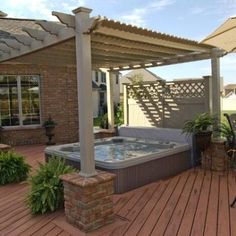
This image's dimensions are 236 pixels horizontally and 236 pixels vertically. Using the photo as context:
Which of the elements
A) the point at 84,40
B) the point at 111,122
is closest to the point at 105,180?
the point at 84,40

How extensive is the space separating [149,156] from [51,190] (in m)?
2.15

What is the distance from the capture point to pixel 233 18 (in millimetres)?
4301

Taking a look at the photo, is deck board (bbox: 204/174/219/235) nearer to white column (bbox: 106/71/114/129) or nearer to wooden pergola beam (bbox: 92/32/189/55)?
wooden pergola beam (bbox: 92/32/189/55)

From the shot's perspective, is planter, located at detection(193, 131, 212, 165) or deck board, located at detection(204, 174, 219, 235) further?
planter, located at detection(193, 131, 212, 165)

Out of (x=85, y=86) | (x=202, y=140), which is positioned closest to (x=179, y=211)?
(x=85, y=86)

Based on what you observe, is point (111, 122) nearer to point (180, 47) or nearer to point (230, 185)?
point (180, 47)

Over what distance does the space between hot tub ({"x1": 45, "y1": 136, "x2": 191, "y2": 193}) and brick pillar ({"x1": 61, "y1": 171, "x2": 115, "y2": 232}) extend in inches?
50.4

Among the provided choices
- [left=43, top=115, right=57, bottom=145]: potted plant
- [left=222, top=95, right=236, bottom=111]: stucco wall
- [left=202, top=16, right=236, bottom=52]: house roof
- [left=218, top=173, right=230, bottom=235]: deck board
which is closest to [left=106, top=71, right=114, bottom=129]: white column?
[left=43, top=115, right=57, bottom=145]: potted plant

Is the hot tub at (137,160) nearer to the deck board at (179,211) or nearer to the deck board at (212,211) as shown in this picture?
the deck board at (179,211)

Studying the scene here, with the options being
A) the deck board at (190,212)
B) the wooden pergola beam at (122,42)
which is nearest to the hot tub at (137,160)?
the deck board at (190,212)

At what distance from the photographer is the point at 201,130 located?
6574mm

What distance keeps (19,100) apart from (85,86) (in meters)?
7.87

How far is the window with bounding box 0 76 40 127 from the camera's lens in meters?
11.0

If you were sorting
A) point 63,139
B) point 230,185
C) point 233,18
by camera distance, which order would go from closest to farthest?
point 233,18, point 230,185, point 63,139
